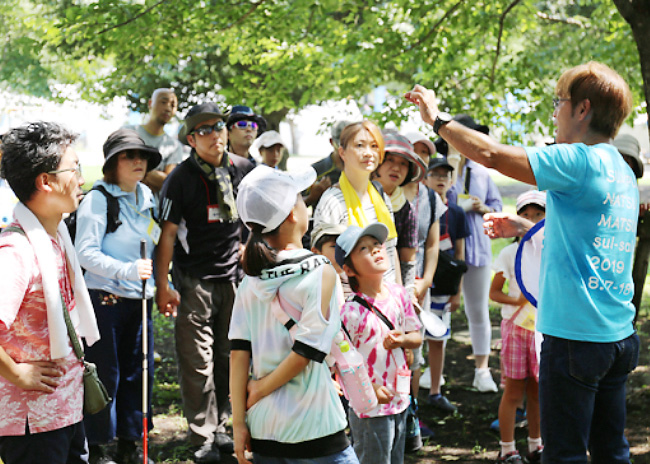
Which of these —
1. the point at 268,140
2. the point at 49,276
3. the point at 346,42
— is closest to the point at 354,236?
the point at 49,276

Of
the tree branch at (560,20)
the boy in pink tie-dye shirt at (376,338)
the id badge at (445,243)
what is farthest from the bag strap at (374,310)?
the tree branch at (560,20)

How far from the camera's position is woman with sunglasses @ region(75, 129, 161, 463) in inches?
168

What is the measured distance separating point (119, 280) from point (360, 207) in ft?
5.14

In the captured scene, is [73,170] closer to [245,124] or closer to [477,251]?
[245,124]

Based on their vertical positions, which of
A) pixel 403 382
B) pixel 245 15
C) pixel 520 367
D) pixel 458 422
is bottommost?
pixel 458 422

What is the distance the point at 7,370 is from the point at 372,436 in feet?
5.63

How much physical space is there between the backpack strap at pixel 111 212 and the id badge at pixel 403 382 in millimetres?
2002

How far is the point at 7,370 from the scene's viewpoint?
242 centimetres

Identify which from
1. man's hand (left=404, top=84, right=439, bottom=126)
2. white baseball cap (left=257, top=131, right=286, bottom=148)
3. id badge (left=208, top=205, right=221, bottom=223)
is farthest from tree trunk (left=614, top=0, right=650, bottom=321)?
white baseball cap (left=257, top=131, right=286, bottom=148)

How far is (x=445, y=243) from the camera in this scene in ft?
19.5

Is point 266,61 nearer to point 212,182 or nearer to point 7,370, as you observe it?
point 212,182

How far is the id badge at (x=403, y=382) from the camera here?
3461 mm

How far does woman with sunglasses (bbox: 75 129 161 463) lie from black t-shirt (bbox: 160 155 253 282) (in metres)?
0.16

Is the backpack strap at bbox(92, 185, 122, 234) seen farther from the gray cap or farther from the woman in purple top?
the woman in purple top
